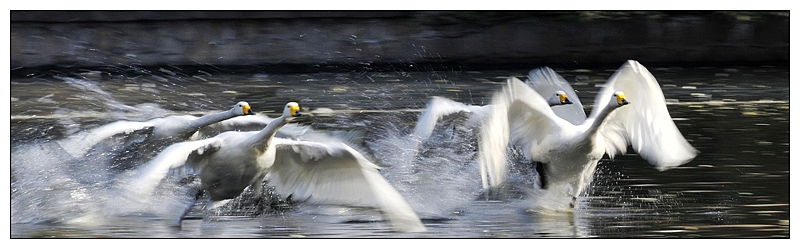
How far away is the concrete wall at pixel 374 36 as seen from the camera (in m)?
4.44

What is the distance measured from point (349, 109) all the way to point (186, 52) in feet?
2.17

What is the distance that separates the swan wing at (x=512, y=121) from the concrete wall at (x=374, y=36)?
142 mm

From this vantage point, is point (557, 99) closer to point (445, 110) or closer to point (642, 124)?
point (642, 124)

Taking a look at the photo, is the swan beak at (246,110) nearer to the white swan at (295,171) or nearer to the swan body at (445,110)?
the white swan at (295,171)

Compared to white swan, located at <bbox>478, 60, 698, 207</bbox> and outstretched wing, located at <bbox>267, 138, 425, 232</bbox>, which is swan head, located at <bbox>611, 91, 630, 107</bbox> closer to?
white swan, located at <bbox>478, 60, 698, 207</bbox>

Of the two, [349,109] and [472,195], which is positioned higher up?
[349,109]

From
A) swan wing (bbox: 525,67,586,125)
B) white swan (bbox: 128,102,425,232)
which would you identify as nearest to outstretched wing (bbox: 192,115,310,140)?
white swan (bbox: 128,102,425,232)

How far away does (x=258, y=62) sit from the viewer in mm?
4512

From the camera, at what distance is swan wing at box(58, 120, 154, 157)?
4.43m

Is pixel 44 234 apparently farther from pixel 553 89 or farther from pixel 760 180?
pixel 760 180

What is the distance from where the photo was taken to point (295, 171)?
437 cm

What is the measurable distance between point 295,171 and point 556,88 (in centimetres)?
106

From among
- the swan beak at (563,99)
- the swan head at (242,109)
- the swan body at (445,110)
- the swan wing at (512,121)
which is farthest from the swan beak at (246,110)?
the swan beak at (563,99)

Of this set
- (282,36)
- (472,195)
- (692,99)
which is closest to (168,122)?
(282,36)
